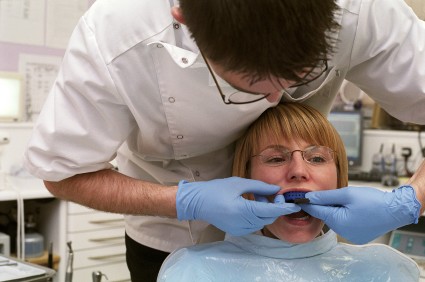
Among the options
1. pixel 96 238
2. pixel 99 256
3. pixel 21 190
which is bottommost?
pixel 99 256

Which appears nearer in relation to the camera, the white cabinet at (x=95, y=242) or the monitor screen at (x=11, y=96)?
the white cabinet at (x=95, y=242)

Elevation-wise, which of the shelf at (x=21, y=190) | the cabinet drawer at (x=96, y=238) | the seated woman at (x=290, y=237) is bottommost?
the cabinet drawer at (x=96, y=238)

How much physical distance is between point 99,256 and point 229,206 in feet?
5.81

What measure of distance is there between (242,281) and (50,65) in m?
2.34

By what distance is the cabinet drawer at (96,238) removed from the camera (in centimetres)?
279

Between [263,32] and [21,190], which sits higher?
[263,32]

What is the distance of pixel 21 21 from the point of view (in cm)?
320

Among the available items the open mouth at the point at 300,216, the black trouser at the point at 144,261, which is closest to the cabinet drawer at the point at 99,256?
the black trouser at the point at 144,261

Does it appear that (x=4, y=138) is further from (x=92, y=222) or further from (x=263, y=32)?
(x=263, y=32)

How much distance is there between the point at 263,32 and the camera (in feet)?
2.85

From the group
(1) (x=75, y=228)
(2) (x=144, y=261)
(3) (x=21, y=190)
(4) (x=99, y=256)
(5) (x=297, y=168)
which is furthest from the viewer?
(4) (x=99, y=256)

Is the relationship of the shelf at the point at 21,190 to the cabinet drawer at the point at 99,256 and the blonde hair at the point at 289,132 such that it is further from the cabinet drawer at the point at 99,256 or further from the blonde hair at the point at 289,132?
the blonde hair at the point at 289,132

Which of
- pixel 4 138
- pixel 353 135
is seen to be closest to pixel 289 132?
pixel 4 138

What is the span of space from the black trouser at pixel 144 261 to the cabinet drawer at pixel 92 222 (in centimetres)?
109
